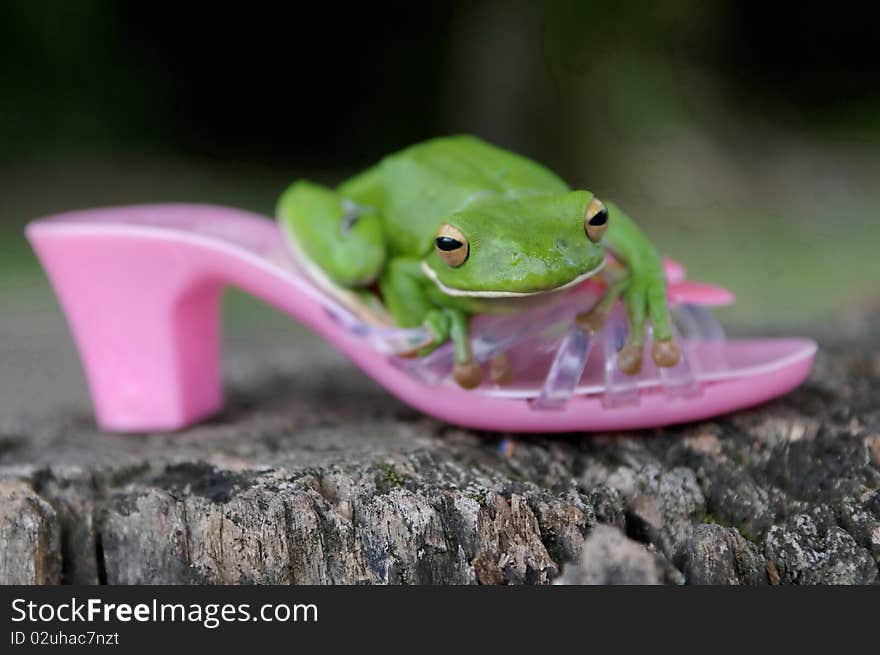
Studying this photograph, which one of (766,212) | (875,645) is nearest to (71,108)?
(766,212)

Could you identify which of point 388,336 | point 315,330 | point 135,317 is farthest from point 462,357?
point 135,317

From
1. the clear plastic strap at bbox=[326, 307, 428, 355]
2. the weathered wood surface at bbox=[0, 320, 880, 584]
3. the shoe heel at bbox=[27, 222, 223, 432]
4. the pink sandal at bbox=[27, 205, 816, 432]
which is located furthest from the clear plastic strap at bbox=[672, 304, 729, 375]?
the shoe heel at bbox=[27, 222, 223, 432]

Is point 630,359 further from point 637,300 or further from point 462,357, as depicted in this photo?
point 462,357

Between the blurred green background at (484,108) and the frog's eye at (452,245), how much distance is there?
3.43 m

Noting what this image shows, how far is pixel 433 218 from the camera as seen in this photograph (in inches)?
63.1

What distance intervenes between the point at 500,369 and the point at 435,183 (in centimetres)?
31

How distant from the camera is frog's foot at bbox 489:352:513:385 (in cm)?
161

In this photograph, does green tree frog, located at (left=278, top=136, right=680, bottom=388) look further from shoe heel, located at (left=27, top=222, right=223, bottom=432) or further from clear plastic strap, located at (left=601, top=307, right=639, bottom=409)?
shoe heel, located at (left=27, top=222, right=223, bottom=432)

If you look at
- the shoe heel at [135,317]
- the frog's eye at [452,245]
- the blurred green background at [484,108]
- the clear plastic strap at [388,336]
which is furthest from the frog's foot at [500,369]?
the blurred green background at [484,108]

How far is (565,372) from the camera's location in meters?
1.53

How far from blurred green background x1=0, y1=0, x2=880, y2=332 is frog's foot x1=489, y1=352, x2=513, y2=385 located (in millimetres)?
3282

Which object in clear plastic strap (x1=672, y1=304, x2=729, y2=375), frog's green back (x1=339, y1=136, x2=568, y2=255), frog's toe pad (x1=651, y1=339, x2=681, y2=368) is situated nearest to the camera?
frog's toe pad (x1=651, y1=339, x2=681, y2=368)

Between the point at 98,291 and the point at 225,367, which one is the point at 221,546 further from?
the point at 225,367

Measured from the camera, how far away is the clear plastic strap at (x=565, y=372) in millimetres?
1529
